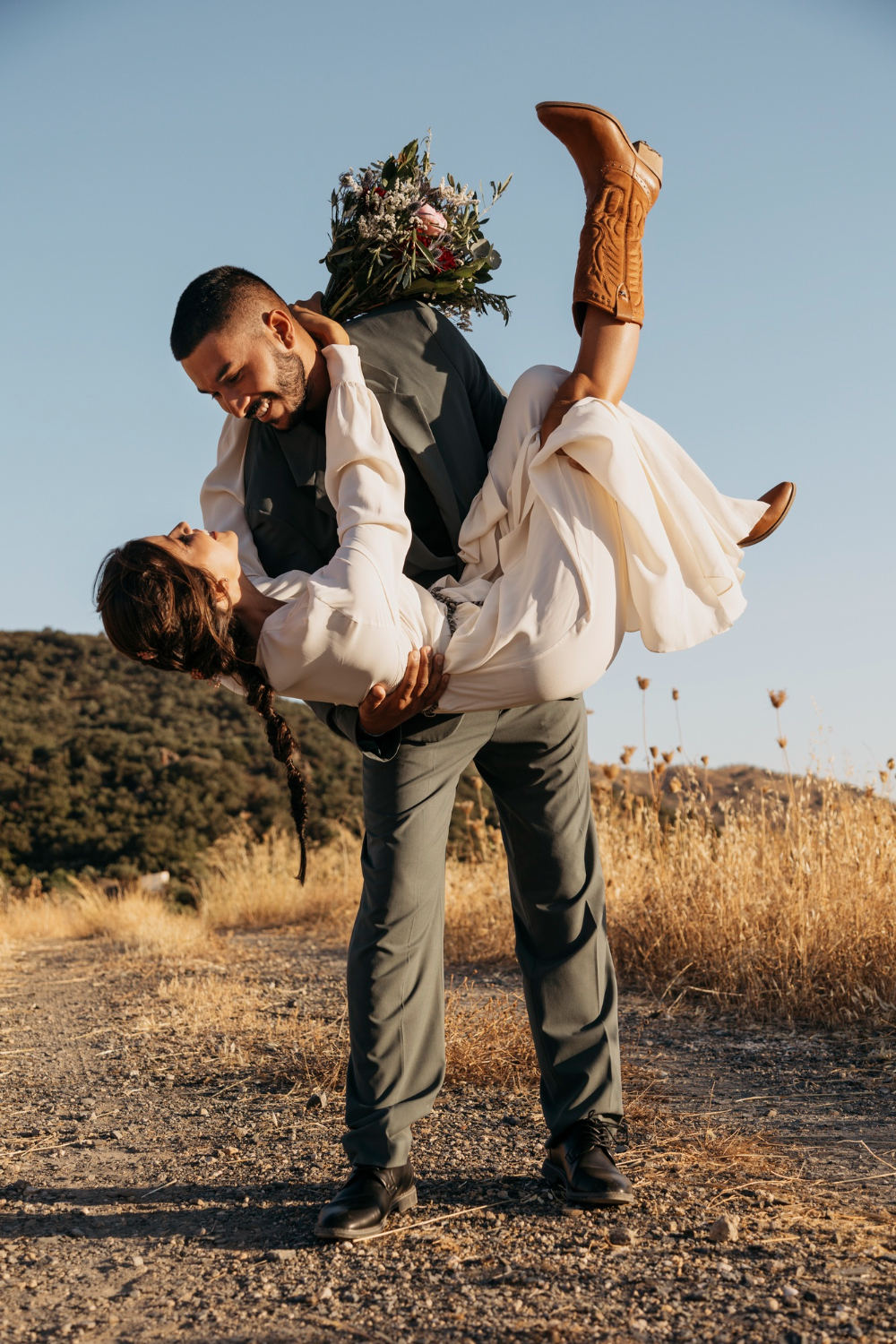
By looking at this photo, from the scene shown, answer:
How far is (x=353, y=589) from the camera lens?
215 cm

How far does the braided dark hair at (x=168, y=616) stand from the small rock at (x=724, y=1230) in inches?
58.5

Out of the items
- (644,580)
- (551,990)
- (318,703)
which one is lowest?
(551,990)

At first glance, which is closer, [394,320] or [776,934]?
[394,320]

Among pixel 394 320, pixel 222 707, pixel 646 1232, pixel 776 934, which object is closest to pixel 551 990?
pixel 646 1232

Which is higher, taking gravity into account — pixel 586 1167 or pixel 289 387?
pixel 289 387

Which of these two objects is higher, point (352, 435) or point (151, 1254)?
point (352, 435)

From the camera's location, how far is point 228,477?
9.07 feet

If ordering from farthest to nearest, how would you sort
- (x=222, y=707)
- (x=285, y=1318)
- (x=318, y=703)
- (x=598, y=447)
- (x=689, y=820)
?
1. (x=222, y=707)
2. (x=689, y=820)
3. (x=318, y=703)
4. (x=598, y=447)
5. (x=285, y=1318)

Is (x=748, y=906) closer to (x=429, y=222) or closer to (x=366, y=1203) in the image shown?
(x=366, y=1203)

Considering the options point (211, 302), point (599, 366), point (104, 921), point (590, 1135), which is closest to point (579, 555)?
point (599, 366)

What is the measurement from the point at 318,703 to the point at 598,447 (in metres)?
0.89

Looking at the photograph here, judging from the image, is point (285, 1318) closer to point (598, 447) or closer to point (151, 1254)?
point (151, 1254)

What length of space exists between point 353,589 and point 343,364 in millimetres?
621

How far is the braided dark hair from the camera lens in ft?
7.16
